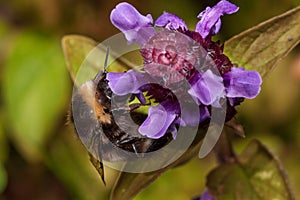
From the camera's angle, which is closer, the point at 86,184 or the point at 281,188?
the point at 281,188

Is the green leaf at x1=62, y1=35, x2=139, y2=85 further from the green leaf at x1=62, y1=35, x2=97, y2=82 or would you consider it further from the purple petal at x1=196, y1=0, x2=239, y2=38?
the purple petal at x1=196, y1=0, x2=239, y2=38

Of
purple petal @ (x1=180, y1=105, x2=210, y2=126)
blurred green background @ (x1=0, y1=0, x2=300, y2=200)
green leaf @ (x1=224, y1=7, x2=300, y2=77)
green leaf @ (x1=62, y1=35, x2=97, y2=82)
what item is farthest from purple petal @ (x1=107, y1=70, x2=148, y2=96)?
blurred green background @ (x1=0, y1=0, x2=300, y2=200)

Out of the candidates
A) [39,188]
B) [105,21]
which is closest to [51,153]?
[39,188]

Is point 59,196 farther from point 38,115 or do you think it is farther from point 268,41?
point 268,41

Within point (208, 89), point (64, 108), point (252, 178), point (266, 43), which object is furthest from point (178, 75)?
point (64, 108)

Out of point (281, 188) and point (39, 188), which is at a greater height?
point (281, 188)

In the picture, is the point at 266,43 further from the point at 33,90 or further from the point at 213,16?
the point at 33,90

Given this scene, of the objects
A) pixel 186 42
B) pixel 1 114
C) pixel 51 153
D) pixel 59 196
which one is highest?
pixel 186 42
